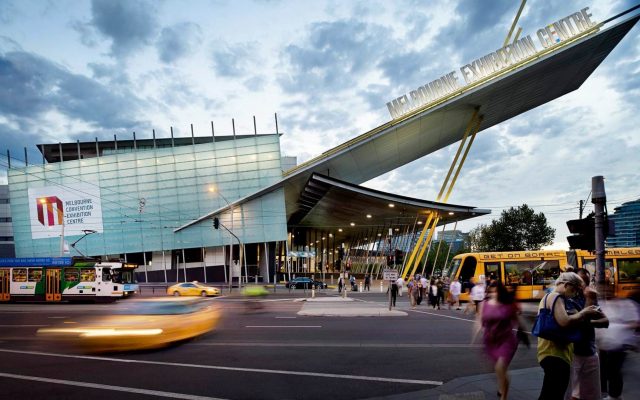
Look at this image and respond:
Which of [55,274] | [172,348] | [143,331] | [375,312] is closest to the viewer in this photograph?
[143,331]

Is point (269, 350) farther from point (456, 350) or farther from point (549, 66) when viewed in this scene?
point (549, 66)

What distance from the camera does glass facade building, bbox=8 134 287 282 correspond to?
5647cm

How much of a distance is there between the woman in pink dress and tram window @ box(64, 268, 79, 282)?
28081 mm

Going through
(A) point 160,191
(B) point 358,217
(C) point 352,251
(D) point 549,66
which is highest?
(D) point 549,66

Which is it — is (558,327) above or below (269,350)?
above

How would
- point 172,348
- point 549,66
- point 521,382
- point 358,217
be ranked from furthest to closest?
point 358,217 < point 549,66 < point 172,348 < point 521,382

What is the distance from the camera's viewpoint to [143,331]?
10656 millimetres

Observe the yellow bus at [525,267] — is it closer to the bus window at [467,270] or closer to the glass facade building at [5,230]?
the bus window at [467,270]

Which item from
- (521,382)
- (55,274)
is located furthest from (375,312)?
(55,274)

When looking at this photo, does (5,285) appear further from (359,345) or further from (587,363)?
(587,363)

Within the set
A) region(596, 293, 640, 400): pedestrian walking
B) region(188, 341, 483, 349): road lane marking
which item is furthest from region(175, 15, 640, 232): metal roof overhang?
region(596, 293, 640, 400): pedestrian walking

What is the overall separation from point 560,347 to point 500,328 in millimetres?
1628

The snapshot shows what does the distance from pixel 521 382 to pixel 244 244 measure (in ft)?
169

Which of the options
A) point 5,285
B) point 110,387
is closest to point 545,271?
point 110,387
